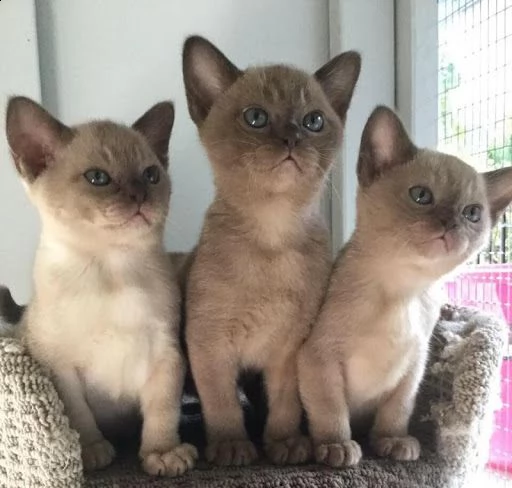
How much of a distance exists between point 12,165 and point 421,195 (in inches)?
33.8

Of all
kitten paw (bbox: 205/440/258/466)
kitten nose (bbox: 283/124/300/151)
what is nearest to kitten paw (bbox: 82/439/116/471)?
kitten paw (bbox: 205/440/258/466)

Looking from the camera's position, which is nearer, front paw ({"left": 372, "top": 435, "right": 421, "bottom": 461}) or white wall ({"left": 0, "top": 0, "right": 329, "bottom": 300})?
front paw ({"left": 372, "top": 435, "right": 421, "bottom": 461})

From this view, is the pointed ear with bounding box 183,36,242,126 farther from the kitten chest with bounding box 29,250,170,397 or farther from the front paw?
the front paw

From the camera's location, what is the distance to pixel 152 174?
1.04m

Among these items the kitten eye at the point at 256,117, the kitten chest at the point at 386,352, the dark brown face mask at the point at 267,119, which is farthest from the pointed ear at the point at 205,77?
the kitten chest at the point at 386,352

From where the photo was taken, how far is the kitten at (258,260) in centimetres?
100

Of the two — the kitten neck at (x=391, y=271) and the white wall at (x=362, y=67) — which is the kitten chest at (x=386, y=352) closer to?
the kitten neck at (x=391, y=271)

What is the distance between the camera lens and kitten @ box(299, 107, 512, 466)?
3.25ft

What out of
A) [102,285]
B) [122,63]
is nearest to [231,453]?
[102,285]

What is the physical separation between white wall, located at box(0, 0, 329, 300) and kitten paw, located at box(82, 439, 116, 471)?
623 millimetres

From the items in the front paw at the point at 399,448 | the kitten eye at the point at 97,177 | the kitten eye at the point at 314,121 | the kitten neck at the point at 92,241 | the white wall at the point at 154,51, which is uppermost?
the white wall at the point at 154,51

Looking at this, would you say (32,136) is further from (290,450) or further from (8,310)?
(290,450)

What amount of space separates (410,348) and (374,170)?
0.29m

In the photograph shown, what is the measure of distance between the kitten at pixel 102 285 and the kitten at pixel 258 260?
0.05m
